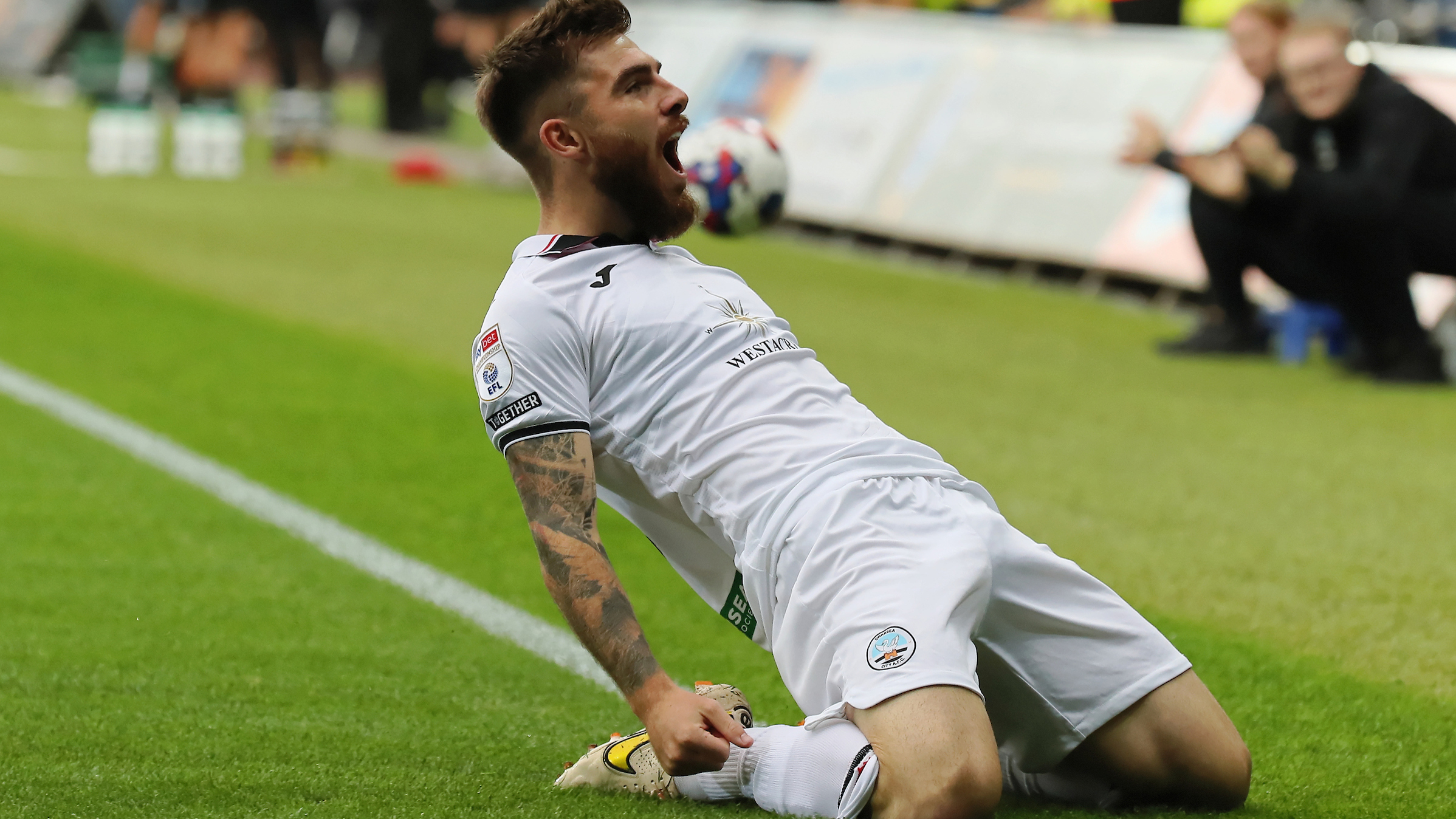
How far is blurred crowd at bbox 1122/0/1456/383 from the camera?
9.09 m

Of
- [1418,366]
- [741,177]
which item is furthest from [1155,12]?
[741,177]

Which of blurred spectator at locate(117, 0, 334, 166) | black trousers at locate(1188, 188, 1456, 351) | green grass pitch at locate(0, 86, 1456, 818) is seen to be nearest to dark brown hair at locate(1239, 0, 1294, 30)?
black trousers at locate(1188, 188, 1456, 351)

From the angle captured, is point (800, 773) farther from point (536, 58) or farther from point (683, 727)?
point (536, 58)

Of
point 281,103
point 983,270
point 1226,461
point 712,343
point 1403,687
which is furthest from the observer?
point 281,103

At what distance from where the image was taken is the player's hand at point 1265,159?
907cm

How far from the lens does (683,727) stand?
3049 millimetres

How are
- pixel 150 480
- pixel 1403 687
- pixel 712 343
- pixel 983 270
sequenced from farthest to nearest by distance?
pixel 983 270, pixel 150 480, pixel 1403 687, pixel 712 343

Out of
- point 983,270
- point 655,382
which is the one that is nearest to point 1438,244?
point 983,270

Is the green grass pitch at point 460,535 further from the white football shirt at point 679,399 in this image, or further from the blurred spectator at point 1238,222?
the white football shirt at point 679,399

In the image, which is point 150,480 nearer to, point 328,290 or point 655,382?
point 655,382

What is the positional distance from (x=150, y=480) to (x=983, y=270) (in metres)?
8.17

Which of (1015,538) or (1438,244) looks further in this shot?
(1438,244)

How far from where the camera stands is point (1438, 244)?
9164 millimetres

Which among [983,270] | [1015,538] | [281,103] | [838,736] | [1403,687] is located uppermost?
[1015,538]
